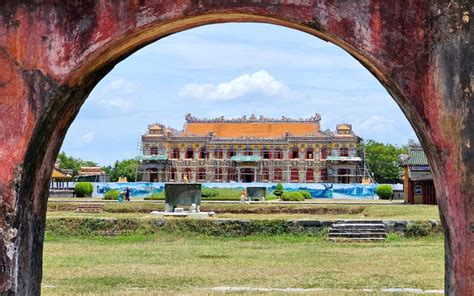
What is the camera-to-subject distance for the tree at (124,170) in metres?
87.9

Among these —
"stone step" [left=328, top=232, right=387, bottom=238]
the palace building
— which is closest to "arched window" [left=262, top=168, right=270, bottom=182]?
the palace building

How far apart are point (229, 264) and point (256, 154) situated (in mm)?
60935

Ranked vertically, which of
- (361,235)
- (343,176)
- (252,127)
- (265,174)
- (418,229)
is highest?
(252,127)

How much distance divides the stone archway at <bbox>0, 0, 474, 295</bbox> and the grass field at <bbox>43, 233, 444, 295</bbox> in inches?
210

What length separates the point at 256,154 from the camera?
74.9 meters

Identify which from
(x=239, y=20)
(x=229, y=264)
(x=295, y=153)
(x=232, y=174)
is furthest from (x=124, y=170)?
(x=239, y=20)

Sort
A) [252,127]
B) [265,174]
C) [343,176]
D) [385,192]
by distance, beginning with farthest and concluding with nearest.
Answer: [252,127]
[265,174]
[343,176]
[385,192]

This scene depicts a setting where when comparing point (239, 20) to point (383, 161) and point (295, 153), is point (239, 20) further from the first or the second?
point (383, 161)

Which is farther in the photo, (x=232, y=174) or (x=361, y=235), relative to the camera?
(x=232, y=174)

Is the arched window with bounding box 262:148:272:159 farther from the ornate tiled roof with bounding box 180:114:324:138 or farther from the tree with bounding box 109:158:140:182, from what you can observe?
the tree with bounding box 109:158:140:182

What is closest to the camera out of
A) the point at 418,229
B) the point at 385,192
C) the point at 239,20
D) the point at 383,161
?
the point at 239,20

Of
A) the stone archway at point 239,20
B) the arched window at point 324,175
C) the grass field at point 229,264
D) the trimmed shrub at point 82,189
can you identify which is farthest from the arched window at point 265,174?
the stone archway at point 239,20

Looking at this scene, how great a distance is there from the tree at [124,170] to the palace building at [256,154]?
11.9m

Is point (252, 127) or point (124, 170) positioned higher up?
point (252, 127)
